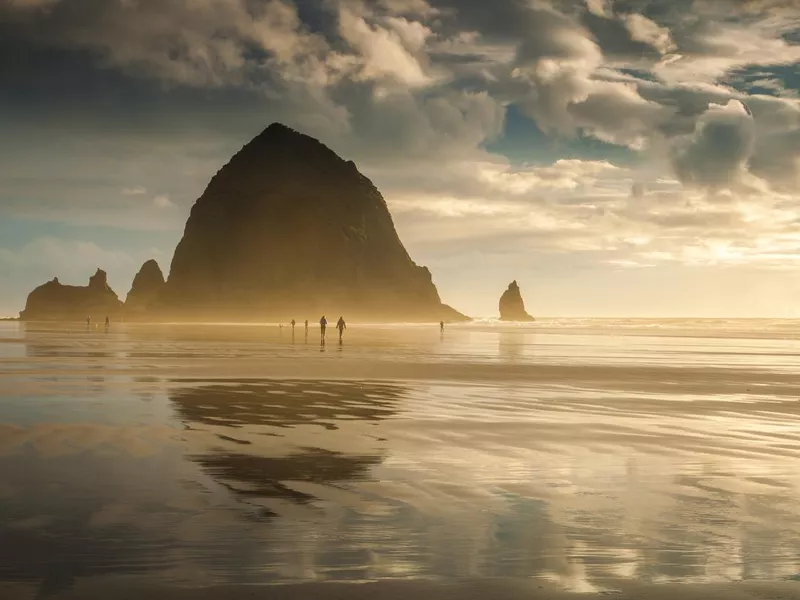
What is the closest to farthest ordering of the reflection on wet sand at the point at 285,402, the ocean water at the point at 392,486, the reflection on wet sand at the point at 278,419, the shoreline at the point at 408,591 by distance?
the shoreline at the point at 408,591, the ocean water at the point at 392,486, the reflection on wet sand at the point at 278,419, the reflection on wet sand at the point at 285,402

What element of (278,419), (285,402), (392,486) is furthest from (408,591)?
(285,402)

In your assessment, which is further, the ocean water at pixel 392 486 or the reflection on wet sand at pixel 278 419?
the reflection on wet sand at pixel 278 419

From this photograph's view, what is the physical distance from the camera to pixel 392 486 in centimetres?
920

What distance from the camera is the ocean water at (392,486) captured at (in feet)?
20.1

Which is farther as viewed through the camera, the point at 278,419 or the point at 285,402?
the point at 285,402

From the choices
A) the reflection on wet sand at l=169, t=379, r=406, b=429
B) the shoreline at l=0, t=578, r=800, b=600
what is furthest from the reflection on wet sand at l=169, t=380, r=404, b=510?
the shoreline at l=0, t=578, r=800, b=600

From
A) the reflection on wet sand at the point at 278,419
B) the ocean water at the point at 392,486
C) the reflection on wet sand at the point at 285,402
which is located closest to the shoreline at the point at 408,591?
the ocean water at the point at 392,486

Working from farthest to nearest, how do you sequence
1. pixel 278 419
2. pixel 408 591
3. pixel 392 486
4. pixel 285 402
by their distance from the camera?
pixel 285 402
pixel 278 419
pixel 392 486
pixel 408 591

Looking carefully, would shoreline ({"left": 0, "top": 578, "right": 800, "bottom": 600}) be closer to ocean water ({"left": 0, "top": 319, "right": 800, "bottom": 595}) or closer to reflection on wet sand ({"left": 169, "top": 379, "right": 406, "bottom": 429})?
ocean water ({"left": 0, "top": 319, "right": 800, "bottom": 595})

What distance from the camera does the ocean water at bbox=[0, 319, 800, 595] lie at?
6.12 metres

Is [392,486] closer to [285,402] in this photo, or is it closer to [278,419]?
[278,419]

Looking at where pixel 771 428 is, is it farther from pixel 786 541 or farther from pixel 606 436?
pixel 786 541

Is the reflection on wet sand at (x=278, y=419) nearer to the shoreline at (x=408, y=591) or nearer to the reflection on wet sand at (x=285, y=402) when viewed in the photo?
the reflection on wet sand at (x=285, y=402)

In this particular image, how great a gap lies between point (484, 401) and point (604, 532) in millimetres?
12054
